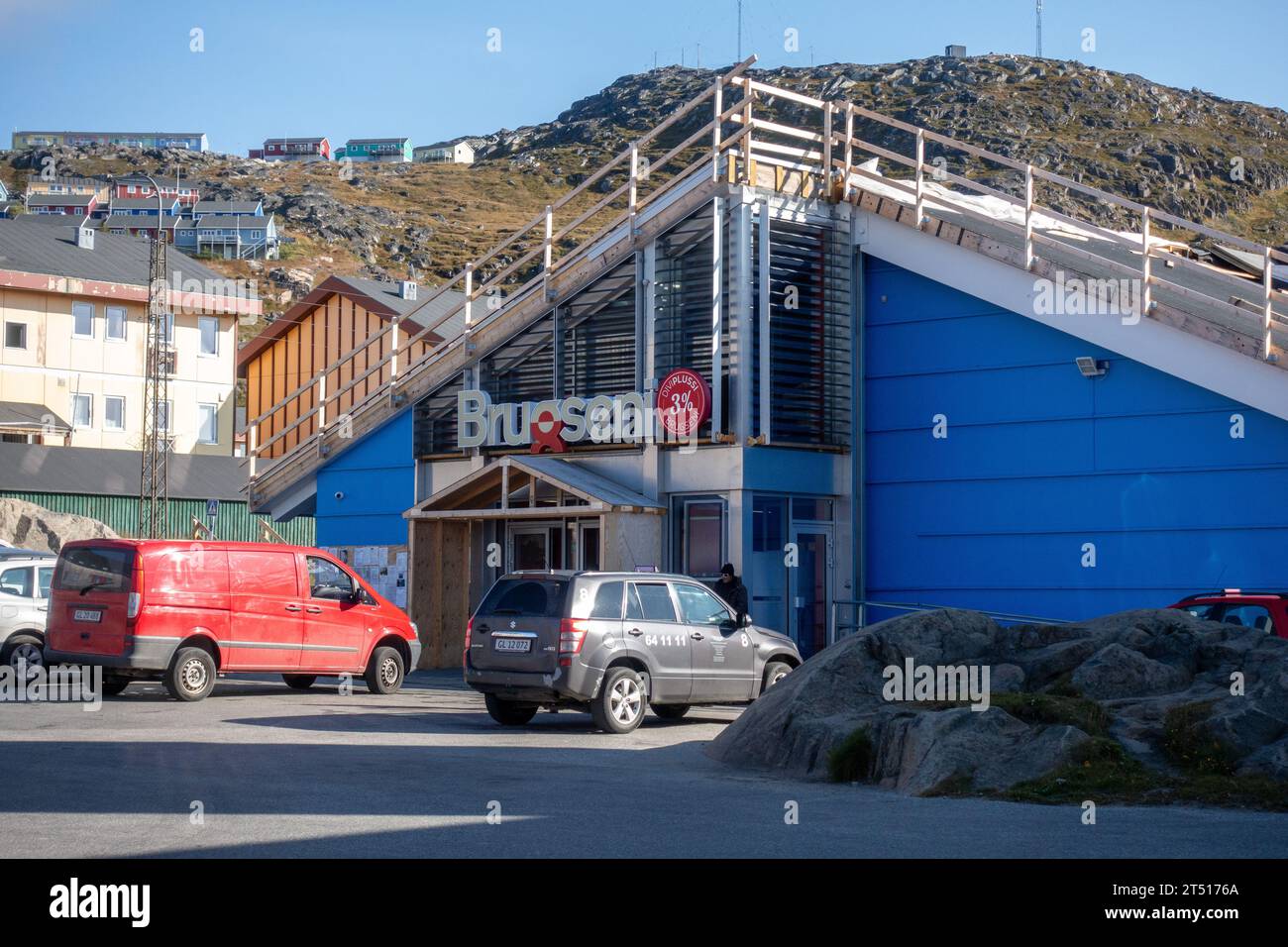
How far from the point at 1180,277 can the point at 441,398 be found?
12621mm

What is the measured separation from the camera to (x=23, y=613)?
854 inches

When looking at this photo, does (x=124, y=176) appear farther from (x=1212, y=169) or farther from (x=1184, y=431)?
(x=1184, y=431)

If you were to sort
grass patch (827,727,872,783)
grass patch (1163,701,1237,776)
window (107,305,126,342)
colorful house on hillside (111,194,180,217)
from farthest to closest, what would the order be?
1. colorful house on hillside (111,194,180,217)
2. window (107,305,126,342)
3. grass patch (827,727,872,783)
4. grass patch (1163,701,1237,776)

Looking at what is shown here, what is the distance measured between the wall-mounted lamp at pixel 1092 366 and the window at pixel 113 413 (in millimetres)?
48707

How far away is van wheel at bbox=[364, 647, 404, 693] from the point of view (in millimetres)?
21703

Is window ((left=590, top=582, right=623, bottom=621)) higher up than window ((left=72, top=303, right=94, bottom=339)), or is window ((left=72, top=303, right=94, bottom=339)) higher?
window ((left=72, top=303, right=94, bottom=339))

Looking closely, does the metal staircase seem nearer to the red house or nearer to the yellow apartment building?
→ the yellow apartment building

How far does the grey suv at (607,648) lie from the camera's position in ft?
54.5

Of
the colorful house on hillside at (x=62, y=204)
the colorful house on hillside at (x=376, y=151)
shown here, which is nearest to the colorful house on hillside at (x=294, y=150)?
the colorful house on hillside at (x=376, y=151)

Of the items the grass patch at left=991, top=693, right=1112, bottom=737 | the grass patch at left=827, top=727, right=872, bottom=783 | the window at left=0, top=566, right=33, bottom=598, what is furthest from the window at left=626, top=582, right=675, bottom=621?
the window at left=0, top=566, right=33, bottom=598

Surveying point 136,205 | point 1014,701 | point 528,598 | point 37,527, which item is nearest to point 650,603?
point 528,598

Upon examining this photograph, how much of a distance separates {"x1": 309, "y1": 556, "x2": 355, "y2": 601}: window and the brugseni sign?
5359 millimetres

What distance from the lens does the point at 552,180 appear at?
16175cm
